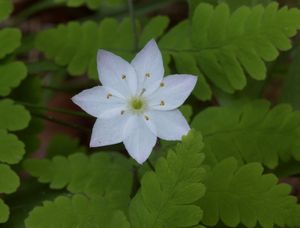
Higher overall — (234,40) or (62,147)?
(234,40)

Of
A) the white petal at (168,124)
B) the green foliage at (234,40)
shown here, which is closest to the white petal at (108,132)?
the white petal at (168,124)

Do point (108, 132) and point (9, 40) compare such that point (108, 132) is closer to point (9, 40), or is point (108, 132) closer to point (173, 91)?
point (173, 91)

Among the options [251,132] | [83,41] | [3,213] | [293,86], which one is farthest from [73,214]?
[293,86]

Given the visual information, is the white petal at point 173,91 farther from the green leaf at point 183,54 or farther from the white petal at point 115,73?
the green leaf at point 183,54

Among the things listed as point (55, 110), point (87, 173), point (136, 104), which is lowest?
point (87, 173)

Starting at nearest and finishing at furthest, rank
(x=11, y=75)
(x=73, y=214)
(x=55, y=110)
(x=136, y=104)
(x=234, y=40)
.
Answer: (x=73, y=214), (x=136, y=104), (x=234, y=40), (x=11, y=75), (x=55, y=110)
